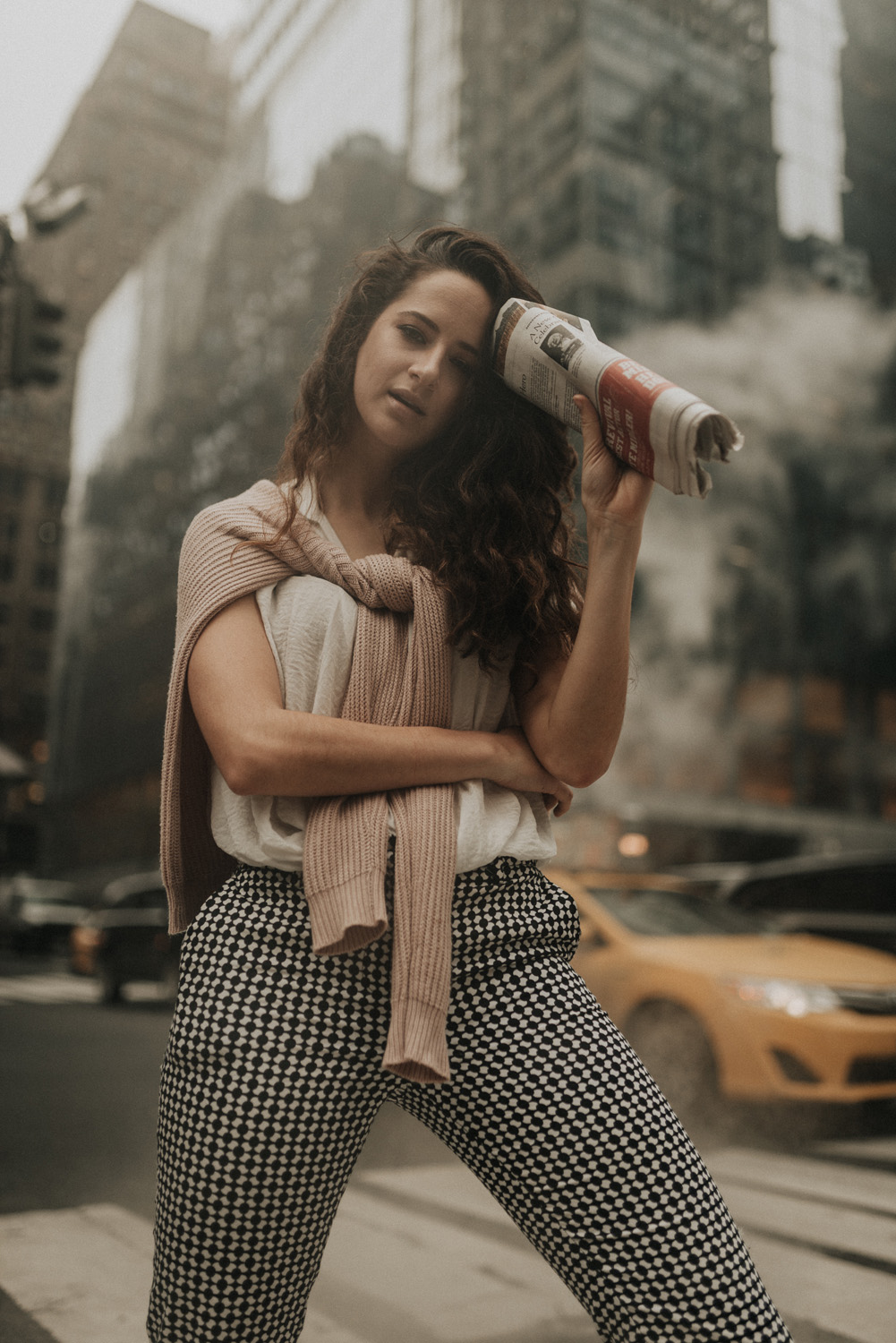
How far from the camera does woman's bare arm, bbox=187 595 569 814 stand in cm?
108

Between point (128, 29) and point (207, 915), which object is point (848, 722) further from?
point (207, 915)

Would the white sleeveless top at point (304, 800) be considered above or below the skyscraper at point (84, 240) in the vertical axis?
below

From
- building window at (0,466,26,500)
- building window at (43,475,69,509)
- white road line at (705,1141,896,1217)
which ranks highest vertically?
building window at (43,475,69,509)

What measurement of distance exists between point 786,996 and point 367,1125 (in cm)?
385

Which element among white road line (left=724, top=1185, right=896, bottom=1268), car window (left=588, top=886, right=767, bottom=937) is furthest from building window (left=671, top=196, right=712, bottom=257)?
white road line (left=724, top=1185, right=896, bottom=1268)

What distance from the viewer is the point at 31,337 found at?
4555 millimetres

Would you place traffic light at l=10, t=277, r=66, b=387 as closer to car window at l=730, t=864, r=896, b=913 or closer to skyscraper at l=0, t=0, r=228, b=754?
skyscraper at l=0, t=0, r=228, b=754

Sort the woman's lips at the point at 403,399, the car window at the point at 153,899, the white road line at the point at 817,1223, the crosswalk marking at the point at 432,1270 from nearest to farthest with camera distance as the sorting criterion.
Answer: the woman's lips at the point at 403,399
the crosswalk marking at the point at 432,1270
the white road line at the point at 817,1223
the car window at the point at 153,899

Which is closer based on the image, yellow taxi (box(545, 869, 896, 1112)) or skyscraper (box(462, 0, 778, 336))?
yellow taxi (box(545, 869, 896, 1112))

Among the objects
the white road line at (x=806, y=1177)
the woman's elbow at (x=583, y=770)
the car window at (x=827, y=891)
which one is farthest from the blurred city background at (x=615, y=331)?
the woman's elbow at (x=583, y=770)

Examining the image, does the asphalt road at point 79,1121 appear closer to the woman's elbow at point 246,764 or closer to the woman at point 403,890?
the woman at point 403,890

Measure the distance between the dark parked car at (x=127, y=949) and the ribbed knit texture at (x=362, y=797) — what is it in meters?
6.26

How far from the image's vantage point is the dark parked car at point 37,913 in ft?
45.4

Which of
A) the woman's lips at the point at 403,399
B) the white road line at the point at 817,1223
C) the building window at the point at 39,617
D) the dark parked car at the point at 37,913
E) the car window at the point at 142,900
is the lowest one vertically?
the dark parked car at the point at 37,913
